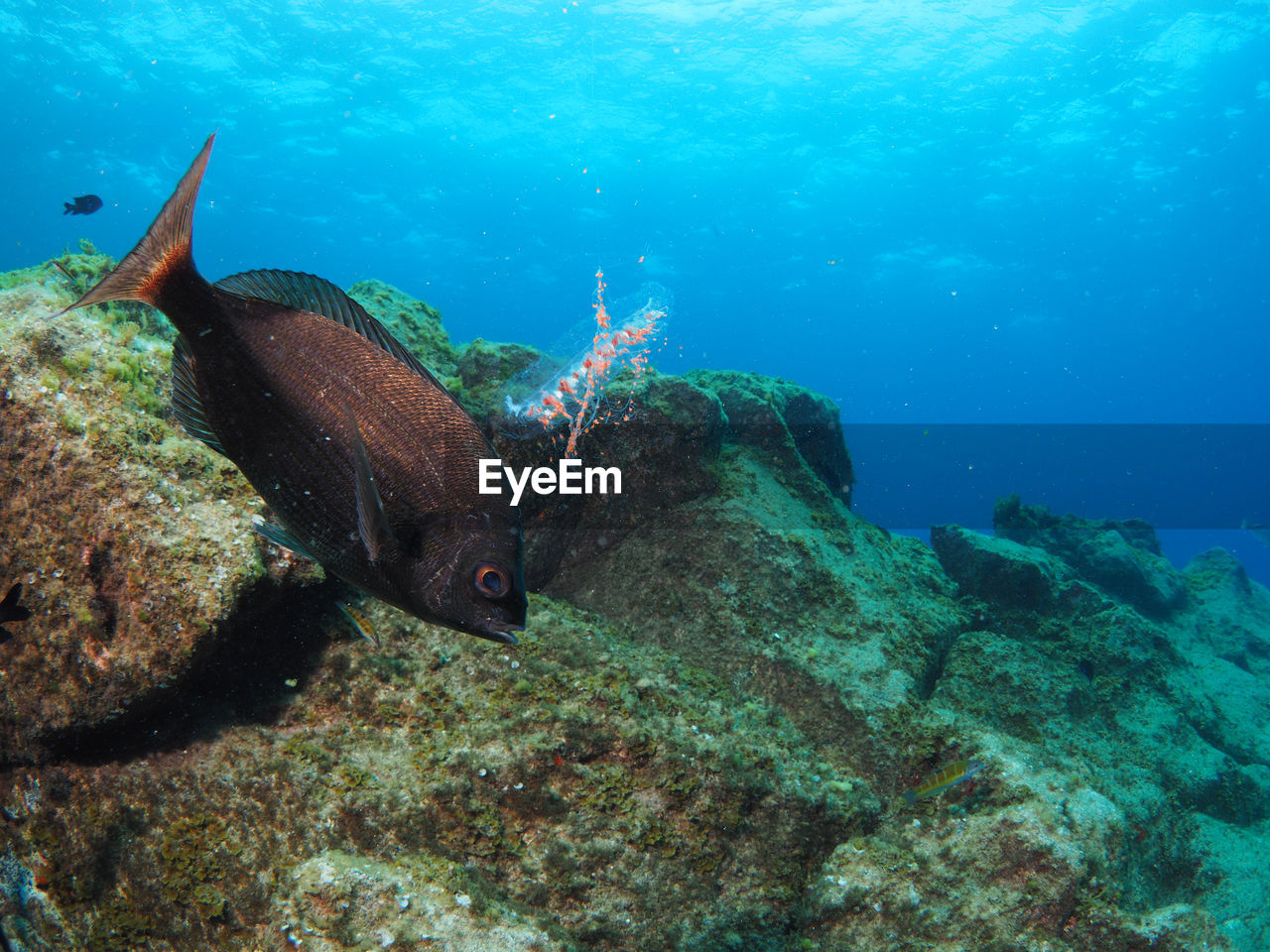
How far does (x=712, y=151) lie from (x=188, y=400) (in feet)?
178

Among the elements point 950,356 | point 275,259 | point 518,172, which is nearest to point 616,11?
point 518,172

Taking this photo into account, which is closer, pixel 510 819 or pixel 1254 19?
pixel 510 819

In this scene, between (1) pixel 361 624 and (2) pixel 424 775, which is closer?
(2) pixel 424 775

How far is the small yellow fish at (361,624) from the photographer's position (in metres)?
2.96

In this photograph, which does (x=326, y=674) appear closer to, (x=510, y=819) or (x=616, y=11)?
(x=510, y=819)

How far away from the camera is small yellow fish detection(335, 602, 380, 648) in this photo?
2961 millimetres

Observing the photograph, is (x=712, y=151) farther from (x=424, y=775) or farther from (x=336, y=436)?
(x=336, y=436)

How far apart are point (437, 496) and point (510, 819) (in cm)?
220

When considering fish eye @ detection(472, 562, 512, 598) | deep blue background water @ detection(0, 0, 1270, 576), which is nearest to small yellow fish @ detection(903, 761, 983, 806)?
fish eye @ detection(472, 562, 512, 598)

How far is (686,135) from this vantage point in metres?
46.5

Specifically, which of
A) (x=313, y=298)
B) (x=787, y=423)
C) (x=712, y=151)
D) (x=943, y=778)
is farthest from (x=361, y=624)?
(x=712, y=151)

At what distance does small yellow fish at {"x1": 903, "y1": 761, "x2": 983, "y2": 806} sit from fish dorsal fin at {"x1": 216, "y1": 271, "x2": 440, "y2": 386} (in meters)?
3.63

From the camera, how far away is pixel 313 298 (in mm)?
1354

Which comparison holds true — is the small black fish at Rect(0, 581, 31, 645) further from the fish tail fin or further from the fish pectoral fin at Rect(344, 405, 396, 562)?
the fish pectoral fin at Rect(344, 405, 396, 562)
